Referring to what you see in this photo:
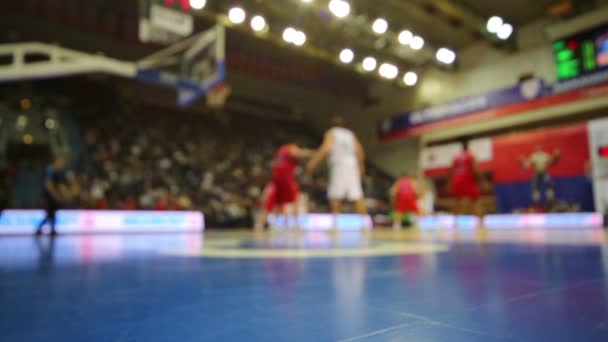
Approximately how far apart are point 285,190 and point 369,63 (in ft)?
27.7

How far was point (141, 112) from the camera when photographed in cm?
1591

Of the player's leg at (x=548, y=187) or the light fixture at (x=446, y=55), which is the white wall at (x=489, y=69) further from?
the light fixture at (x=446, y=55)

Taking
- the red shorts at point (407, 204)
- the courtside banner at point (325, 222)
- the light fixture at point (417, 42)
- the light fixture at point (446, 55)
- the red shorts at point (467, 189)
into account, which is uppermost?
the light fixture at point (417, 42)

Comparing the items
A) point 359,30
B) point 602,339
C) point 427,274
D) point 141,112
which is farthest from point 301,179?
point 602,339

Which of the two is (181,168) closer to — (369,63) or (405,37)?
(369,63)

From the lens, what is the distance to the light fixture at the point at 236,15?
10562 millimetres

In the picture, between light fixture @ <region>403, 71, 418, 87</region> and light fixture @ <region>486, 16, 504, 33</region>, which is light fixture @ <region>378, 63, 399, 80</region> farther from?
light fixture @ <region>486, 16, 504, 33</region>

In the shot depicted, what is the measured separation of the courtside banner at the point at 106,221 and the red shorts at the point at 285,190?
4837mm

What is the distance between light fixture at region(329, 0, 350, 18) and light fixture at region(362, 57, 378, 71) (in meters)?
3.05

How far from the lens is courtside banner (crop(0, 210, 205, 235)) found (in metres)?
8.02

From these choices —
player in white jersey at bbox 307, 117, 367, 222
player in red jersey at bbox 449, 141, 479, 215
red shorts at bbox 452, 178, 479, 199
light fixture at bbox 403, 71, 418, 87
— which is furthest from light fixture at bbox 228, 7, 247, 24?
red shorts at bbox 452, 178, 479, 199

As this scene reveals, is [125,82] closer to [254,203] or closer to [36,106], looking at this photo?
[36,106]

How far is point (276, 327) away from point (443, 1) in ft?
38.2

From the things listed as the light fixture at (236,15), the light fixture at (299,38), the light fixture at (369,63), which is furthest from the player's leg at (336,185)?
the light fixture at (369,63)
